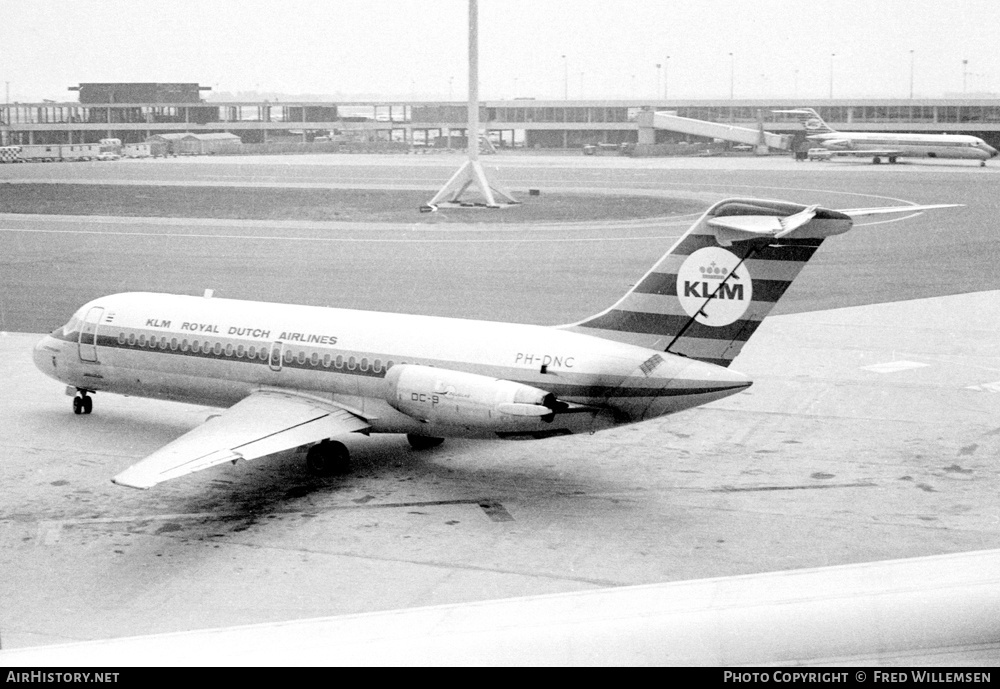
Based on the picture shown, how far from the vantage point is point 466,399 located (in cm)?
1647

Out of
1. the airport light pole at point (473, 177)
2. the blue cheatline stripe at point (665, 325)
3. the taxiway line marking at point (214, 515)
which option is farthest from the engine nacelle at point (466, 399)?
the airport light pole at point (473, 177)

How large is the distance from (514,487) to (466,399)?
1895 mm

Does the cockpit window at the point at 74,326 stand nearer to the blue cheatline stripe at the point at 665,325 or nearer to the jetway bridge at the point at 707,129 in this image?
the blue cheatline stripe at the point at 665,325

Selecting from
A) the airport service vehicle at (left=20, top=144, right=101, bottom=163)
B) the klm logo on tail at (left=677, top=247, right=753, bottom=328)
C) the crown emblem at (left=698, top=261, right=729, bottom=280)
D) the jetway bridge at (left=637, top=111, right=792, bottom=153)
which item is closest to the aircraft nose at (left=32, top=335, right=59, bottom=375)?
the klm logo on tail at (left=677, top=247, right=753, bottom=328)

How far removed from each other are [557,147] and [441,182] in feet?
33.3

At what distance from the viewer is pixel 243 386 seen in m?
19.5

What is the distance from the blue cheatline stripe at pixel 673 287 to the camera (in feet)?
53.4

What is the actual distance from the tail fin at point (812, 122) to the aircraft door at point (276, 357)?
54.7 metres

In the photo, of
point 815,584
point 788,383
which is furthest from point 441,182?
point 815,584

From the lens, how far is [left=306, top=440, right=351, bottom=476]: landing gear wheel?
18.4 metres

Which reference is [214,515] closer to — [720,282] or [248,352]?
[248,352]

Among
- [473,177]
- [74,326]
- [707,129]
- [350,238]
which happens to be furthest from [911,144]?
[74,326]

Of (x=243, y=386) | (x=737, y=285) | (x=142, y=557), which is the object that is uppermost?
(x=737, y=285)
